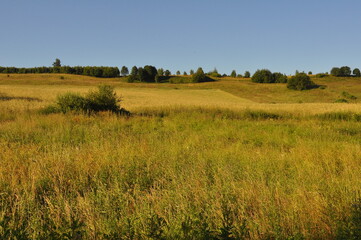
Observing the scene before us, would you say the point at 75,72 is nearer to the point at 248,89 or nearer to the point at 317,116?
the point at 248,89

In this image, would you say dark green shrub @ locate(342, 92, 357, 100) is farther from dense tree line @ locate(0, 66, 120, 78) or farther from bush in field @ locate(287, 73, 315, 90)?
dense tree line @ locate(0, 66, 120, 78)

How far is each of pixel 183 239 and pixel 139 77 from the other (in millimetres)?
97852

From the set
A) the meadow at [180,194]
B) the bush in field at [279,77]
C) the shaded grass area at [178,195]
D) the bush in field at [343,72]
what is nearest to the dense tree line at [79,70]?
the bush in field at [279,77]

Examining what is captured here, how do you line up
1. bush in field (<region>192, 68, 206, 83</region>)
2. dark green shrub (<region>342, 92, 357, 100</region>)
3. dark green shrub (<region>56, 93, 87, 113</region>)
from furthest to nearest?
1. bush in field (<region>192, 68, 206, 83</region>)
2. dark green shrub (<region>342, 92, 357, 100</region>)
3. dark green shrub (<region>56, 93, 87, 113</region>)

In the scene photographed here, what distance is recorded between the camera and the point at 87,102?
1507 centimetres

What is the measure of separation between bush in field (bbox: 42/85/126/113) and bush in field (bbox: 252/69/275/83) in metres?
77.4

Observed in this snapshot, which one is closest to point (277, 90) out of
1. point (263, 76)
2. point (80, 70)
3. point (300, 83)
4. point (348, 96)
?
point (300, 83)

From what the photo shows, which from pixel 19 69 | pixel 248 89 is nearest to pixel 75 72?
pixel 19 69

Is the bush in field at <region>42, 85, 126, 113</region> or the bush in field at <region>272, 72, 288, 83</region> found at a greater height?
the bush in field at <region>272, 72, 288, 83</region>

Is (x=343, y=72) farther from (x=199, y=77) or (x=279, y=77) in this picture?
(x=199, y=77)

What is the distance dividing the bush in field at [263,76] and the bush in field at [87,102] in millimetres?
77446

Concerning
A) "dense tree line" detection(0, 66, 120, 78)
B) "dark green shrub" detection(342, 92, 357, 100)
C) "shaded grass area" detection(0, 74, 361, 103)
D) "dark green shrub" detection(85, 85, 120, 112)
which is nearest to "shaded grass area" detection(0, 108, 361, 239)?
"dark green shrub" detection(85, 85, 120, 112)

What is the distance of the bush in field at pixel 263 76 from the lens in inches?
3322

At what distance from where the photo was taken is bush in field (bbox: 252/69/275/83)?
84.4 meters
